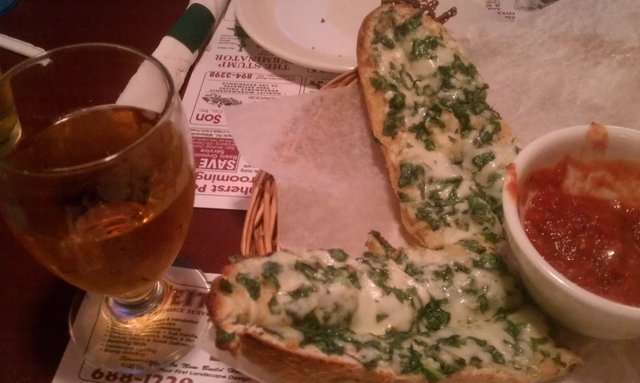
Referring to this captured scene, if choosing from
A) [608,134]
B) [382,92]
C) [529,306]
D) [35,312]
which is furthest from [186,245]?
[608,134]

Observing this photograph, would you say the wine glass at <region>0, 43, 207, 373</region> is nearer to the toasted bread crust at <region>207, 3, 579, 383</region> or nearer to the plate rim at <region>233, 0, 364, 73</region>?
the toasted bread crust at <region>207, 3, 579, 383</region>

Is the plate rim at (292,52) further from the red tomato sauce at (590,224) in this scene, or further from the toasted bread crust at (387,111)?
the red tomato sauce at (590,224)

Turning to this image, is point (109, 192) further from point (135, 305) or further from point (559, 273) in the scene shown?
point (559, 273)

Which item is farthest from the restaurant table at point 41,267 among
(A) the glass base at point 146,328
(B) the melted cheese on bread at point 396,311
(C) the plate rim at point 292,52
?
(B) the melted cheese on bread at point 396,311

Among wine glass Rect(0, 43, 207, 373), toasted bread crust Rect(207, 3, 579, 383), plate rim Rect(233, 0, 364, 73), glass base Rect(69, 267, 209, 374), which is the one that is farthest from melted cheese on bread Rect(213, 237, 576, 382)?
plate rim Rect(233, 0, 364, 73)

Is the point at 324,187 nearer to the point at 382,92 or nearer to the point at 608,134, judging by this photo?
the point at 382,92

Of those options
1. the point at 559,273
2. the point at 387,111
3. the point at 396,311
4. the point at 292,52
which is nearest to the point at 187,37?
the point at 292,52
